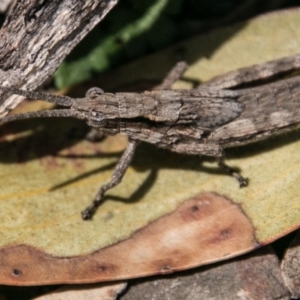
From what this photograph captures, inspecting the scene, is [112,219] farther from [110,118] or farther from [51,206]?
[110,118]

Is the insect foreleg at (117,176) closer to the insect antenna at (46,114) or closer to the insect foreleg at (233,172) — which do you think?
the insect antenna at (46,114)

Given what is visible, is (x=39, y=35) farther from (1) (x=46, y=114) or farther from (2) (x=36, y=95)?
(1) (x=46, y=114)

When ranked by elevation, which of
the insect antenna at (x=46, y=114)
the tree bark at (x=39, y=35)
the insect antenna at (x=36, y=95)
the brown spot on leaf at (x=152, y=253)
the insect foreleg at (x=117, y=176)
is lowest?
the brown spot on leaf at (x=152, y=253)

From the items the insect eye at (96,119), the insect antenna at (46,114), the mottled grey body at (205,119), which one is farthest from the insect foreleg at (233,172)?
the insect antenna at (46,114)

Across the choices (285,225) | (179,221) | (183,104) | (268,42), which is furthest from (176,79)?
(285,225)

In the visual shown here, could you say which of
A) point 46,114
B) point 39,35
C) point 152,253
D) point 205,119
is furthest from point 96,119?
point 152,253
